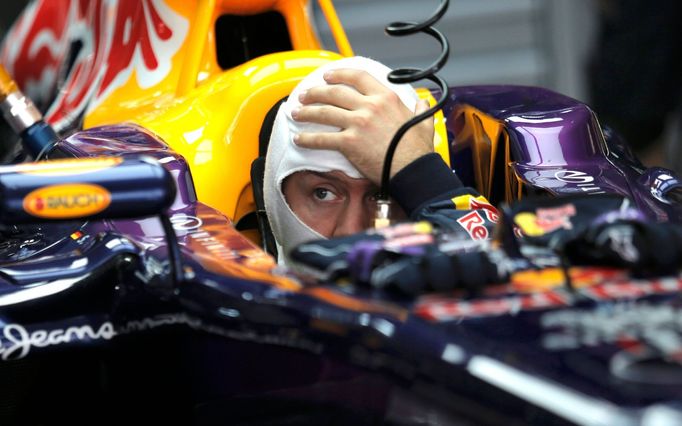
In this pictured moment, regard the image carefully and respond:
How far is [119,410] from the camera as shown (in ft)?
6.86

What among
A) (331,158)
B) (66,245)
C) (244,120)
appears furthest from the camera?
(244,120)

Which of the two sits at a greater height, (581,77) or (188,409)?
(188,409)

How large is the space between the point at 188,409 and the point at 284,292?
0.32 metres

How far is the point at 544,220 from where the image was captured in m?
1.95

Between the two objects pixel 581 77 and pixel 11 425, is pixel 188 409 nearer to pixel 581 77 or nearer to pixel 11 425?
pixel 11 425

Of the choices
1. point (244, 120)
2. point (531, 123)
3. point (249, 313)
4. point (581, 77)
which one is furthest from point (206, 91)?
point (581, 77)

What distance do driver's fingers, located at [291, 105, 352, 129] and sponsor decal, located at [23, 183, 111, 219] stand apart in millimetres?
824

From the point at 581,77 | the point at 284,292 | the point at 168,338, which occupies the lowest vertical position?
the point at 581,77

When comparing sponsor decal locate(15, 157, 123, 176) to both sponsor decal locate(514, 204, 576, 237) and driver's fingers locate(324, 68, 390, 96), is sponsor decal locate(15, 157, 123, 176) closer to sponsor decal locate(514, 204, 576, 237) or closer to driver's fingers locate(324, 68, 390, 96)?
sponsor decal locate(514, 204, 576, 237)

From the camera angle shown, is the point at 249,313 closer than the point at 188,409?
Yes

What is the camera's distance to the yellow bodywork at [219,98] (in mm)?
2814

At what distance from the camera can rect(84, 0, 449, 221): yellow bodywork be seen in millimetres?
2814

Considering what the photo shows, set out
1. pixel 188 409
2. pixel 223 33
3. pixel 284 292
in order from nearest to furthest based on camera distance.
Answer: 1. pixel 284 292
2. pixel 188 409
3. pixel 223 33

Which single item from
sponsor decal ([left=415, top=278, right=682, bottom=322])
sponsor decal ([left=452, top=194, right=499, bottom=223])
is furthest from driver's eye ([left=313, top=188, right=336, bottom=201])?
sponsor decal ([left=415, top=278, right=682, bottom=322])
